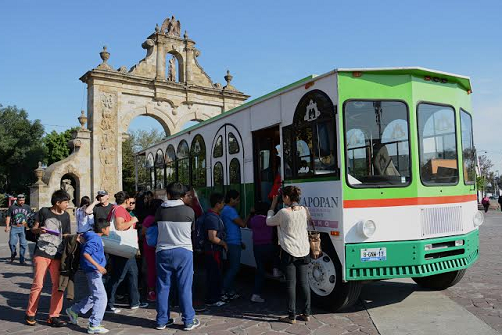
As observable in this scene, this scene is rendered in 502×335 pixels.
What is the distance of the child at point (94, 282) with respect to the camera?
5.61 meters

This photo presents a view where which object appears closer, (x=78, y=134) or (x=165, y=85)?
(x=78, y=134)

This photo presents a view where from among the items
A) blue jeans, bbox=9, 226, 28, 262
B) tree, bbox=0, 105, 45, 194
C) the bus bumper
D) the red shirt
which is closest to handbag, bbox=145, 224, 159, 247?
the red shirt

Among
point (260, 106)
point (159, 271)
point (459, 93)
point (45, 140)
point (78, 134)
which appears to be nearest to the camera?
point (159, 271)

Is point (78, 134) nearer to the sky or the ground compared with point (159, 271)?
nearer to the sky

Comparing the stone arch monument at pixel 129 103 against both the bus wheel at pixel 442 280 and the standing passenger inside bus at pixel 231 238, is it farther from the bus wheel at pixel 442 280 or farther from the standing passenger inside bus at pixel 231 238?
the bus wheel at pixel 442 280

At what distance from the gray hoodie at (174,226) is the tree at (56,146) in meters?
46.5

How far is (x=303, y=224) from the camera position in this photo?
572 cm

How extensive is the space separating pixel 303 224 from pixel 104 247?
2.89 meters

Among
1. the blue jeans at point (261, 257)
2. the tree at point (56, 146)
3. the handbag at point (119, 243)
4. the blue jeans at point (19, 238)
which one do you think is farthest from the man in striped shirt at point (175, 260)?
the tree at point (56, 146)

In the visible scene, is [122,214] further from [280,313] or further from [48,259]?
[280,313]

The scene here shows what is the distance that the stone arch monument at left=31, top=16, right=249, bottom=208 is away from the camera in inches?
1045

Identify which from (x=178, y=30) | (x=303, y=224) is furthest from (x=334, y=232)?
(x=178, y=30)

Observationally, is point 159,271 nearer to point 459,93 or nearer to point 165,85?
point 459,93

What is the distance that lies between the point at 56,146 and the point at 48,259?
152ft
